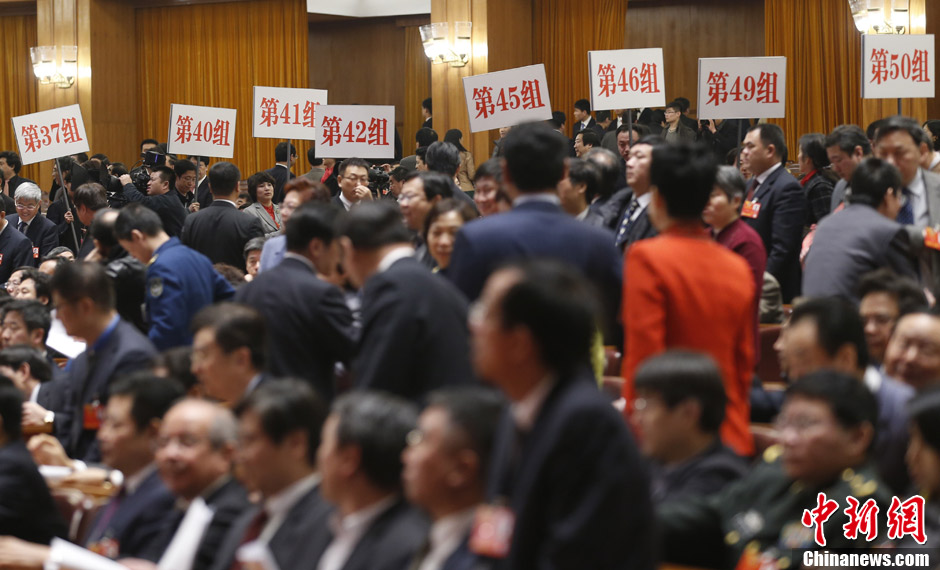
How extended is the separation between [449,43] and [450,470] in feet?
31.4

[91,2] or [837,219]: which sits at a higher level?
[91,2]

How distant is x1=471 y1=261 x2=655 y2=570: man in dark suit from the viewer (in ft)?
6.20

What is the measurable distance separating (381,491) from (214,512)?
64cm

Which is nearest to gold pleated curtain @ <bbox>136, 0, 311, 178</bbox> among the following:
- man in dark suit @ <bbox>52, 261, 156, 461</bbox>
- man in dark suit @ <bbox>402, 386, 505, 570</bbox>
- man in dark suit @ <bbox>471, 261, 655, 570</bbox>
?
man in dark suit @ <bbox>52, 261, 156, 461</bbox>

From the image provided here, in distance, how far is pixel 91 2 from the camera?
43.8 ft

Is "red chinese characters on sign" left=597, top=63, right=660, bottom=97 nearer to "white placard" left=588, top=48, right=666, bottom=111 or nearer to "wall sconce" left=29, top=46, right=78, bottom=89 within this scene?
"white placard" left=588, top=48, right=666, bottom=111

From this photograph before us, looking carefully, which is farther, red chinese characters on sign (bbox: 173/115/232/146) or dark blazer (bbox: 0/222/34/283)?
red chinese characters on sign (bbox: 173/115/232/146)

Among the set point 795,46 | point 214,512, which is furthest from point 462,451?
point 795,46

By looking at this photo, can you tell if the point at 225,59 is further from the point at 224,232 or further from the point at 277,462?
the point at 277,462

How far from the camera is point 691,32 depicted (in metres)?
13.3

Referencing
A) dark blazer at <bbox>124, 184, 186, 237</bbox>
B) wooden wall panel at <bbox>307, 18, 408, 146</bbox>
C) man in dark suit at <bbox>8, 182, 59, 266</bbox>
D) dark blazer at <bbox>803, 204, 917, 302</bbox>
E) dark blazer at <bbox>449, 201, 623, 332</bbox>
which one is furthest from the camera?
wooden wall panel at <bbox>307, 18, 408, 146</bbox>

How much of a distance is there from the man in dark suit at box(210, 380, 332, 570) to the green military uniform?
794 millimetres

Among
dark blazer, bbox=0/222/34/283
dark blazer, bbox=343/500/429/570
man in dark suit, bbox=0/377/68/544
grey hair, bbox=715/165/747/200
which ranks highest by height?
grey hair, bbox=715/165/747/200

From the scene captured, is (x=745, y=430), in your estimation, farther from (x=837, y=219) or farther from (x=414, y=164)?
(x=414, y=164)
